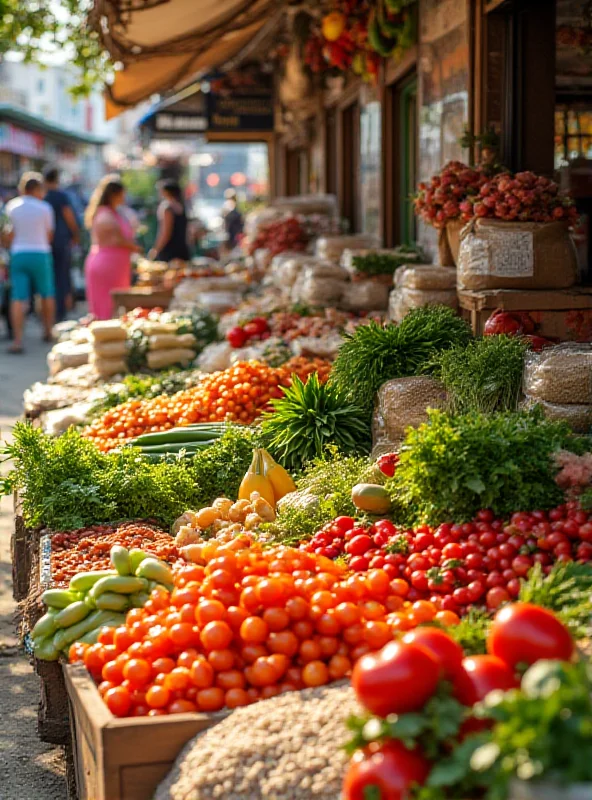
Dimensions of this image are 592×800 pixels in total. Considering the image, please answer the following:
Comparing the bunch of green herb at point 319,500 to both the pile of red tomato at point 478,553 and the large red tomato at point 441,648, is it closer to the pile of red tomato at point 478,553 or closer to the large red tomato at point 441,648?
the pile of red tomato at point 478,553

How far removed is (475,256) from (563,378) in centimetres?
133

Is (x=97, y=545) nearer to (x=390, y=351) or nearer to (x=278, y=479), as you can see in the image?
(x=278, y=479)

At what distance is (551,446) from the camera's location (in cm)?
368

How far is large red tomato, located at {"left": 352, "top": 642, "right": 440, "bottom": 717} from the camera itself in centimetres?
221

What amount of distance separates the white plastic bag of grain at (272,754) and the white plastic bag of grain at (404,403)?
2.11 meters

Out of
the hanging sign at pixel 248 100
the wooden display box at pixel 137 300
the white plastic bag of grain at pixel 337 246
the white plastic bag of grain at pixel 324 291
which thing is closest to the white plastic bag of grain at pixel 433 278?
the white plastic bag of grain at pixel 324 291

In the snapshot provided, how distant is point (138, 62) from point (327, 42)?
1759 mm

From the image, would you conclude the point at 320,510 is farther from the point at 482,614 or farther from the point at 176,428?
the point at 176,428

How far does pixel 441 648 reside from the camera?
235 cm

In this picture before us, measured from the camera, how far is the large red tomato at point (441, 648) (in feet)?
7.58

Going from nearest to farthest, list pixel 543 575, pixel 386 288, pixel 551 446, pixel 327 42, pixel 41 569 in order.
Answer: pixel 543 575 < pixel 551 446 < pixel 41 569 < pixel 386 288 < pixel 327 42

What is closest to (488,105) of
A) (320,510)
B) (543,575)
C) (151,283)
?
(320,510)

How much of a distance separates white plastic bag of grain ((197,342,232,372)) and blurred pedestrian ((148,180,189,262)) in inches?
291

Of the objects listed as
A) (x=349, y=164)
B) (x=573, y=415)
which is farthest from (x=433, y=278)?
(x=349, y=164)
